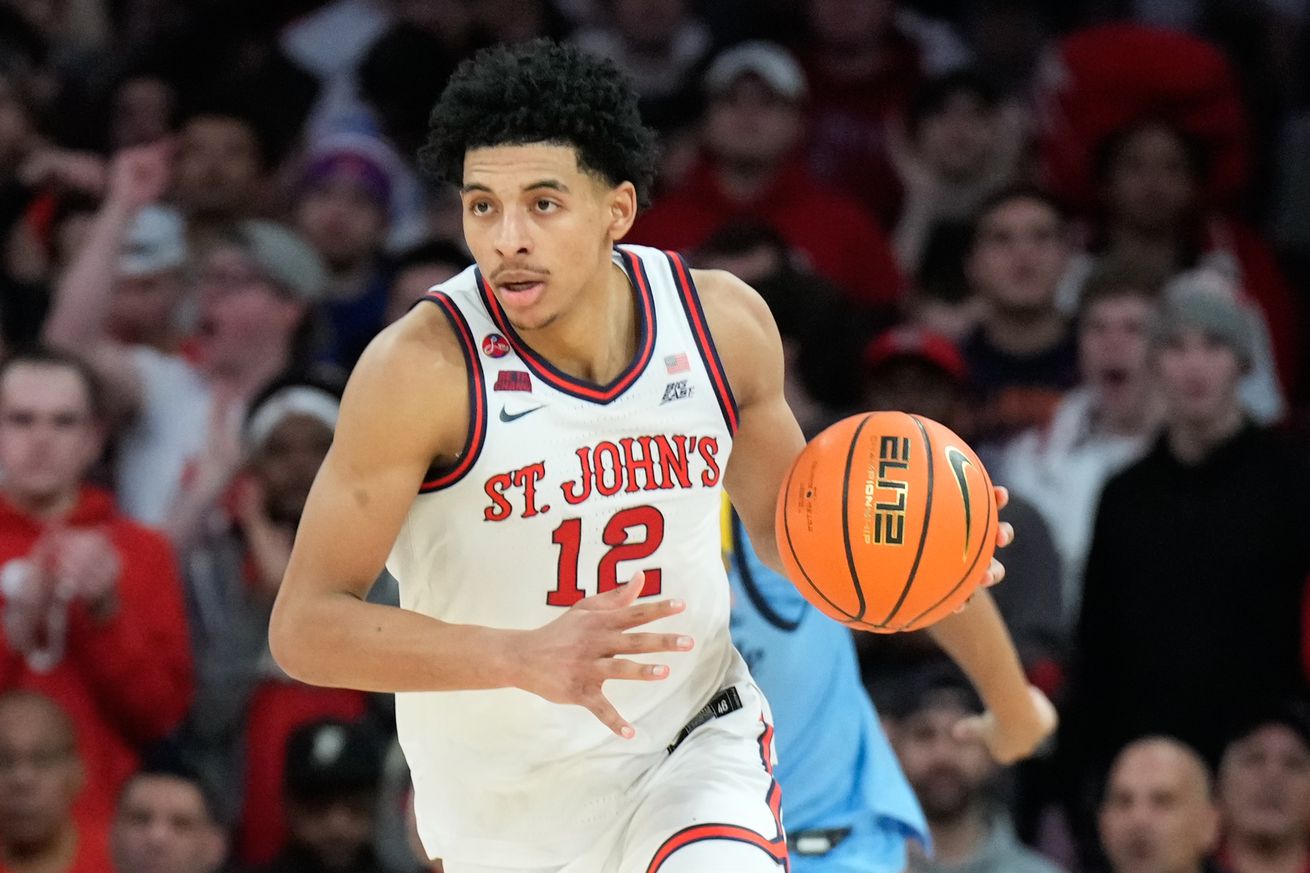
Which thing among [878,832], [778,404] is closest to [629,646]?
[778,404]

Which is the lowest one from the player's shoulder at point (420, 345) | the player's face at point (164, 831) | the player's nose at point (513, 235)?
the player's face at point (164, 831)

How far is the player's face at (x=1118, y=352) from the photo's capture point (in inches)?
284

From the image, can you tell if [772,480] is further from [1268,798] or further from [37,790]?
[37,790]

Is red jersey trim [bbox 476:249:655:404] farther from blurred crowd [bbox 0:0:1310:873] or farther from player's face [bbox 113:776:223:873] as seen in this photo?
player's face [bbox 113:776:223:873]

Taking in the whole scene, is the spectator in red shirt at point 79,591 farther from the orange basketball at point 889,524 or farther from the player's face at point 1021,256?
the player's face at point 1021,256

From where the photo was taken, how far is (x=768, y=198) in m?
8.23

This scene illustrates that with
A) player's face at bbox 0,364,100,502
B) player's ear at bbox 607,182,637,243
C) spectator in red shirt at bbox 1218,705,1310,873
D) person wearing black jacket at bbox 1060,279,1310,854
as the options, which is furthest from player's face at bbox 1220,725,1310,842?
player's face at bbox 0,364,100,502

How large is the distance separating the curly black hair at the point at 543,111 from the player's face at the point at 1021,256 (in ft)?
12.2

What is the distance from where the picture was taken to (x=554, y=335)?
404 cm

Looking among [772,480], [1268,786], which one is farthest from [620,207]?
[1268,786]

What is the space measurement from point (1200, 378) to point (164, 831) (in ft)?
11.3

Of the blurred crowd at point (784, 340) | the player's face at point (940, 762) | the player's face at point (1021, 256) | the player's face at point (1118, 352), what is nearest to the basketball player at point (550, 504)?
the player's face at point (940, 762)

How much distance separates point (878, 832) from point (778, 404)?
1205 millimetres

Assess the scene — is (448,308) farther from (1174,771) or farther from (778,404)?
(1174,771)
